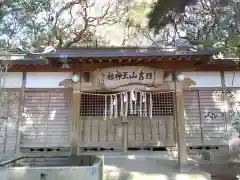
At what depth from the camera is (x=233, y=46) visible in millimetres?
7367

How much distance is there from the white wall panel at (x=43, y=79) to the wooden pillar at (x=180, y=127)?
363 cm

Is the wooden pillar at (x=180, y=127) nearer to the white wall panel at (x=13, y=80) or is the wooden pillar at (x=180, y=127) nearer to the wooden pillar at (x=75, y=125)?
the wooden pillar at (x=75, y=125)

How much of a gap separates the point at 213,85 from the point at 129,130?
9.69 ft

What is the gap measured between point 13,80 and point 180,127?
17.5 feet

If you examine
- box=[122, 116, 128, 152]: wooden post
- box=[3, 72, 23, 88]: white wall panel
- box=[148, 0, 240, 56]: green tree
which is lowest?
box=[122, 116, 128, 152]: wooden post

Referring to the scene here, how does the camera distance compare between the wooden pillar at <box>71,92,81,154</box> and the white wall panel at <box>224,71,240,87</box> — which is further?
the white wall panel at <box>224,71,240,87</box>

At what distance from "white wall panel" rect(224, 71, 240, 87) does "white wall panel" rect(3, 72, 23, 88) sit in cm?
643

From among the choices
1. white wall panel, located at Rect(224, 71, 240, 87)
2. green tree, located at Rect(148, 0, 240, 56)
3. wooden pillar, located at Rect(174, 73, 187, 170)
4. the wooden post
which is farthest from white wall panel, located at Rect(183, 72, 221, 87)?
the wooden post

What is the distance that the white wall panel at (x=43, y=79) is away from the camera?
9.54m

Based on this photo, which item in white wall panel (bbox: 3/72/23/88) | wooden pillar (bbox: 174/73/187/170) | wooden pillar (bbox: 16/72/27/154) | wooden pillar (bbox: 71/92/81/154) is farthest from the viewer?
white wall panel (bbox: 3/72/23/88)

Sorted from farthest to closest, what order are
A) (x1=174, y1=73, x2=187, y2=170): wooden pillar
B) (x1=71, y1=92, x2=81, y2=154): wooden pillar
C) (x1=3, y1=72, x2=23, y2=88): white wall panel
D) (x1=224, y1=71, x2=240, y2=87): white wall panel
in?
(x1=3, y1=72, x2=23, y2=88): white wall panel, (x1=224, y1=71, x2=240, y2=87): white wall panel, (x1=71, y1=92, x2=81, y2=154): wooden pillar, (x1=174, y1=73, x2=187, y2=170): wooden pillar

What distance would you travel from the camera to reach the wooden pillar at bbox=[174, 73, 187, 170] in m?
7.91

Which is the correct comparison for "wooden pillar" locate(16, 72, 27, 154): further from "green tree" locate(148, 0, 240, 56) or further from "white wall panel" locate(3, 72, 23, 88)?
"green tree" locate(148, 0, 240, 56)

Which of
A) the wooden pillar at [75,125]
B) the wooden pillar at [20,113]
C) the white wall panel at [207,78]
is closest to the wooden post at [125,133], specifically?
the wooden pillar at [75,125]
